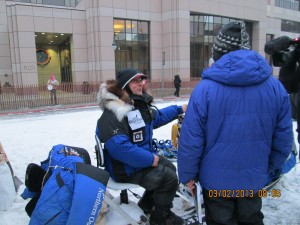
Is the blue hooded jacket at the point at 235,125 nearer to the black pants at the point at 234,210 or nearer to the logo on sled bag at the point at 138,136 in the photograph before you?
the black pants at the point at 234,210

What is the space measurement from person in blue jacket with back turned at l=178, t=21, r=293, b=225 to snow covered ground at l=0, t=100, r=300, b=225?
50.8 inches

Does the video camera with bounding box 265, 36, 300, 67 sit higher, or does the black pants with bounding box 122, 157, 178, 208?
the video camera with bounding box 265, 36, 300, 67

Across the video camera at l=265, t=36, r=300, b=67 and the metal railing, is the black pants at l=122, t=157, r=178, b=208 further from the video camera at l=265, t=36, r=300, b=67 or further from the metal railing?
the metal railing

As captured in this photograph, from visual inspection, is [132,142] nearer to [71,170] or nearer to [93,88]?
[71,170]

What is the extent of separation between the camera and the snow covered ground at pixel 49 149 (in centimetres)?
323

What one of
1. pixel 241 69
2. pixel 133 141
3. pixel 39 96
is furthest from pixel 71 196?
pixel 39 96

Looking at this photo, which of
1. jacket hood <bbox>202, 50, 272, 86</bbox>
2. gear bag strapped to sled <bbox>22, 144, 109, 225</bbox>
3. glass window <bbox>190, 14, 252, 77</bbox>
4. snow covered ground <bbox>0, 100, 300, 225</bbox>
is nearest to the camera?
jacket hood <bbox>202, 50, 272, 86</bbox>

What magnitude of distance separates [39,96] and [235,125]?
17.6m

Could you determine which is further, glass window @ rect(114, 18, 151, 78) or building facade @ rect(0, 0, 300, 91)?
glass window @ rect(114, 18, 151, 78)

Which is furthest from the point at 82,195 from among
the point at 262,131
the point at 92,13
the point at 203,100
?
the point at 92,13

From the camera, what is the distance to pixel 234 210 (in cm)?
210

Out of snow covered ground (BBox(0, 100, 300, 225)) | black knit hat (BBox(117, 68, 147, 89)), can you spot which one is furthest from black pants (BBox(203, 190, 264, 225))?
black knit hat (BBox(117, 68, 147, 89))

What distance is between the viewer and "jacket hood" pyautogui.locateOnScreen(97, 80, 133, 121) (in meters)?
2.66

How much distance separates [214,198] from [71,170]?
118 cm
